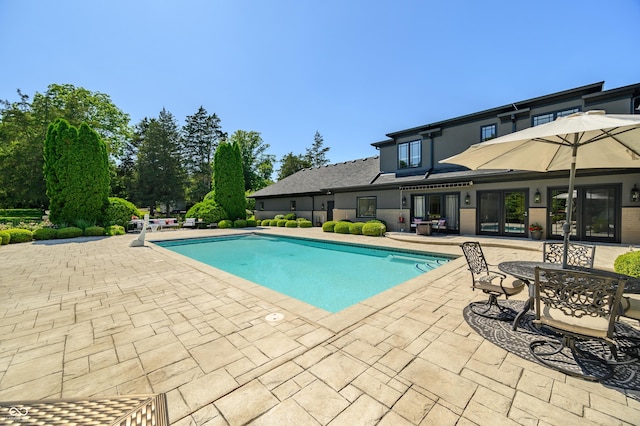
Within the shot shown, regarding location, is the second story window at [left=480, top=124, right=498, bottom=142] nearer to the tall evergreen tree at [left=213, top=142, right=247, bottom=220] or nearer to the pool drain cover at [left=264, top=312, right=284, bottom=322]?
the pool drain cover at [left=264, top=312, right=284, bottom=322]

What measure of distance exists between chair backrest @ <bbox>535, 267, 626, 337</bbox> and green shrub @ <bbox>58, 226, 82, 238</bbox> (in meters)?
18.2

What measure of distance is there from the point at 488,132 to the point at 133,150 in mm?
44721

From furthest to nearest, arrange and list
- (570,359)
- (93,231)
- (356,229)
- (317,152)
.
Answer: (317,152) → (356,229) → (93,231) → (570,359)

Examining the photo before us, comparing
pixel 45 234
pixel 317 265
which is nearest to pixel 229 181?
pixel 45 234

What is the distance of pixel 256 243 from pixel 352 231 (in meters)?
5.43

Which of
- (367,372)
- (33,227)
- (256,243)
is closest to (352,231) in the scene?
(256,243)

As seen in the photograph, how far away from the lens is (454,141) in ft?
43.5

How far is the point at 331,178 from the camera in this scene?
20062 millimetres

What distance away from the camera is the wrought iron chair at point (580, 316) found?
2254 millimetres

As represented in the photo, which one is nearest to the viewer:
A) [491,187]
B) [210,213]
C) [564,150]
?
[564,150]

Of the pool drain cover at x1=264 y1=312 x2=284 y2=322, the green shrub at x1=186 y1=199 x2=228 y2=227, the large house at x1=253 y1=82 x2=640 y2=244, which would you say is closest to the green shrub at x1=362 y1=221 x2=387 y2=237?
the large house at x1=253 y1=82 x2=640 y2=244

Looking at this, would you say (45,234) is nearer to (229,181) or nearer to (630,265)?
(229,181)

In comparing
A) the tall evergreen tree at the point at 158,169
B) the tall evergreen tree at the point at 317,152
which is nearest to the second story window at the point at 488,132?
the tall evergreen tree at the point at 317,152

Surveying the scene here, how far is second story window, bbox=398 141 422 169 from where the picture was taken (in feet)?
48.2
